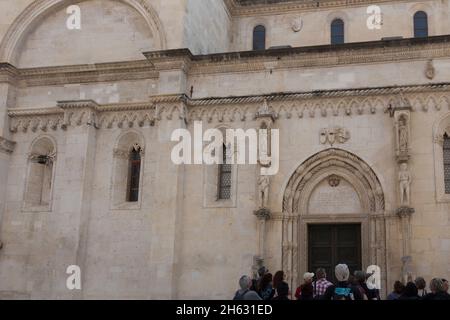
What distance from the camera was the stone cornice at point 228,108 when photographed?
58.5ft

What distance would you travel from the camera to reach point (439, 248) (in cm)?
1675

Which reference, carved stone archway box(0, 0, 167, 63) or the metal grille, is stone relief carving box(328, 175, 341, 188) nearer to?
the metal grille

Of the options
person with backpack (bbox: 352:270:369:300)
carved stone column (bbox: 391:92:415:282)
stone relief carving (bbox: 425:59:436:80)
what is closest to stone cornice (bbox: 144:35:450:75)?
stone relief carving (bbox: 425:59:436:80)

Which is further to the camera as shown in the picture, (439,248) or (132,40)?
(132,40)

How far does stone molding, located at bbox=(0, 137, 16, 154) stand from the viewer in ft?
68.6

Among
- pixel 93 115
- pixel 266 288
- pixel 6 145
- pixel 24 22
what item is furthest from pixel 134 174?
pixel 266 288

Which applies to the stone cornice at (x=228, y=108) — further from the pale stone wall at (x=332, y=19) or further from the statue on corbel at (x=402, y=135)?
the pale stone wall at (x=332, y=19)

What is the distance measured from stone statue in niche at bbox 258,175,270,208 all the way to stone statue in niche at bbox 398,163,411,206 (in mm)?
3775

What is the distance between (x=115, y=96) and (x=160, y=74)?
184 centimetres

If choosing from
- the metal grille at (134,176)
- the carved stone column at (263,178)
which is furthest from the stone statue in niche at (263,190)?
the metal grille at (134,176)

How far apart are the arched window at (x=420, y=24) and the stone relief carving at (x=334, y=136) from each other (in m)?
8.74

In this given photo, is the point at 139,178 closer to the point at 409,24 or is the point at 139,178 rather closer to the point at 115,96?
the point at 115,96

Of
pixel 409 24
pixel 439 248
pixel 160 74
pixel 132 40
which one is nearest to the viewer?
pixel 439 248

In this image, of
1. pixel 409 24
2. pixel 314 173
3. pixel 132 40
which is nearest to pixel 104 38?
pixel 132 40
